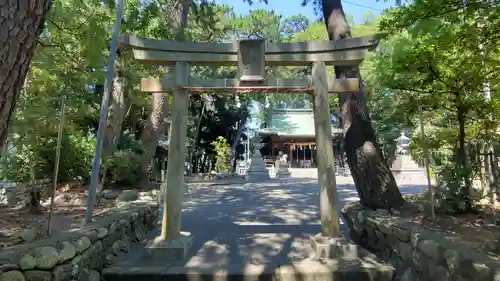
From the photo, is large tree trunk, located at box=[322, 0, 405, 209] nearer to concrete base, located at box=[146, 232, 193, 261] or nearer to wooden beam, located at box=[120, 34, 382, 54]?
wooden beam, located at box=[120, 34, 382, 54]

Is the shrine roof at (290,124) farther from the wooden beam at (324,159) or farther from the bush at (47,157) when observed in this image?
the wooden beam at (324,159)

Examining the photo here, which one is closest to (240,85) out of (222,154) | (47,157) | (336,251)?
(336,251)

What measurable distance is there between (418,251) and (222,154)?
57.6 ft

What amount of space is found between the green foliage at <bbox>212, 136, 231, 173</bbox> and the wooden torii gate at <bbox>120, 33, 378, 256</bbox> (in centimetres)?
1556

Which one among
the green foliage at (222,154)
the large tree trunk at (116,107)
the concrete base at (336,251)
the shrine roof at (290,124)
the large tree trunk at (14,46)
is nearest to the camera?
the large tree trunk at (14,46)

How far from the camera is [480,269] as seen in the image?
8.03 feet

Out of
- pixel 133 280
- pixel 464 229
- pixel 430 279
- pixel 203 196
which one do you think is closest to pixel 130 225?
pixel 133 280

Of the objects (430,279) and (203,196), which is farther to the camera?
(203,196)

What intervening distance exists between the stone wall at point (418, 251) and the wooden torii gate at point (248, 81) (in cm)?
55

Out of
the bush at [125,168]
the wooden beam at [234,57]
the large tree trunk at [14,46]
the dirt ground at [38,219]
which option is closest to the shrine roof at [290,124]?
the bush at [125,168]

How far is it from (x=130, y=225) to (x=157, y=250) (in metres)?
1.01

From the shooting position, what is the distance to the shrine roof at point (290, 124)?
27.1 metres

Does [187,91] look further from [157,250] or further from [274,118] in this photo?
[274,118]

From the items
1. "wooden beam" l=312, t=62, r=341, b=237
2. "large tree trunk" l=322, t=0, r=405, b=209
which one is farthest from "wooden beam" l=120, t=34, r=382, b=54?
"large tree trunk" l=322, t=0, r=405, b=209
